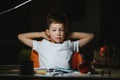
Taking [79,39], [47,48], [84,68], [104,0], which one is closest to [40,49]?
[47,48]

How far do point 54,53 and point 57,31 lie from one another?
0.79 ft

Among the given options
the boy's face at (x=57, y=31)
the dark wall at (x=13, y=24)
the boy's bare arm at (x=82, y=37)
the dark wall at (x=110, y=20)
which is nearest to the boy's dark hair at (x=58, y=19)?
the boy's face at (x=57, y=31)

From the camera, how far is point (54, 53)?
3.71 meters

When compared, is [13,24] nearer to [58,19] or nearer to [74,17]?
[74,17]

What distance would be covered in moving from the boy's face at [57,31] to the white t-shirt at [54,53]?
0.08 m

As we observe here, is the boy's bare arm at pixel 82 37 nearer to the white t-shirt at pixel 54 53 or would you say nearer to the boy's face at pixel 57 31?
the white t-shirt at pixel 54 53

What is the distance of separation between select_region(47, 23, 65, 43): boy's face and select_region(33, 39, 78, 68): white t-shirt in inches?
3.0

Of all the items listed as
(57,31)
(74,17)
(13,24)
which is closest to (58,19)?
(57,31)

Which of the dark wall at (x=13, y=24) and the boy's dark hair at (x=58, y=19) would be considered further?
the dark wall at (x=13, y=24)

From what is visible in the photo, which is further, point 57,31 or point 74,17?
point 74,17

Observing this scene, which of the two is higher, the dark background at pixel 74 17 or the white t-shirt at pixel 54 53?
the dark background at pixel 74 17

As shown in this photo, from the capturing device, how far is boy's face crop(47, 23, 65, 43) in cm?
367

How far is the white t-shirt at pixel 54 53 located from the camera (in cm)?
368

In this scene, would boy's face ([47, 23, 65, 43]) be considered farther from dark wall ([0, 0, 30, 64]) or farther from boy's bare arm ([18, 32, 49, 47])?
dark wall ([0, 0, 30, 64])
